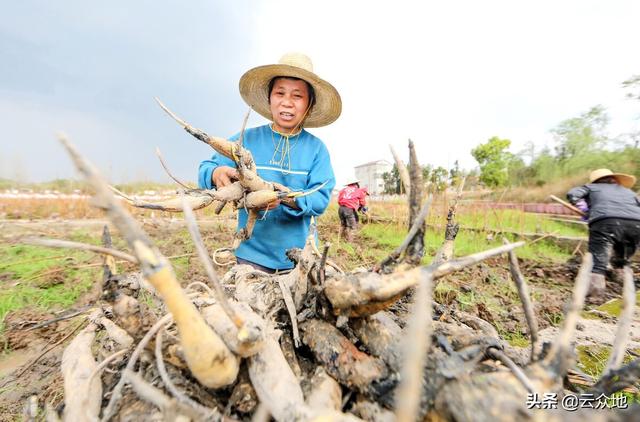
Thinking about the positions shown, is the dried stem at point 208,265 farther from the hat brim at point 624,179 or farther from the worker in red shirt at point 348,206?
the worker in red shirt at point 348,206

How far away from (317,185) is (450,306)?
100cm

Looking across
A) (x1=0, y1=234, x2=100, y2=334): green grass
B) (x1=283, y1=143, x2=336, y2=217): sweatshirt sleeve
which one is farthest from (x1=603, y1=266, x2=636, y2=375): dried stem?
(x1=0, y1=234, x2=100, y2=334): green grass

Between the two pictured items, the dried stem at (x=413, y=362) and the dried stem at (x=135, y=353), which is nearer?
the dried stem at (x=413, y=362)

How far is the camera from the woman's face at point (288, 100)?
175 cm

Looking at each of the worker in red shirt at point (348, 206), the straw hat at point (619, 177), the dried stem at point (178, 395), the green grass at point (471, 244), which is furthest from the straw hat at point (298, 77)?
the worker in red shirt at point (348, 206)

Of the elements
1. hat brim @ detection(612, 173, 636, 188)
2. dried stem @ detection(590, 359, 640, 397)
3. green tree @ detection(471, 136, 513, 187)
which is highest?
green tree @ detection(471, 136, 513, 187)

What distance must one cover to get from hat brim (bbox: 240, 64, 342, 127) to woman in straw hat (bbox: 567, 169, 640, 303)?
358 centimetres

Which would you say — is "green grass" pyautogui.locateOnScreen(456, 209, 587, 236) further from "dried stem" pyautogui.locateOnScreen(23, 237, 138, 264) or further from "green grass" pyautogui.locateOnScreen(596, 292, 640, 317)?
"dried stem" pyautogui.locateOnScreen(23, 237, 138, 264)

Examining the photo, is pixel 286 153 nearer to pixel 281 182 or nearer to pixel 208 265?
pixel 281 182

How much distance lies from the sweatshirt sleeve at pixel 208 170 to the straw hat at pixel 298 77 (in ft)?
1.38

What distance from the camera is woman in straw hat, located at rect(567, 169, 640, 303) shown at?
344cm

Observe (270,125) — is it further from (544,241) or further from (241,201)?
(544,241)

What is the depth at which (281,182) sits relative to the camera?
1.76m

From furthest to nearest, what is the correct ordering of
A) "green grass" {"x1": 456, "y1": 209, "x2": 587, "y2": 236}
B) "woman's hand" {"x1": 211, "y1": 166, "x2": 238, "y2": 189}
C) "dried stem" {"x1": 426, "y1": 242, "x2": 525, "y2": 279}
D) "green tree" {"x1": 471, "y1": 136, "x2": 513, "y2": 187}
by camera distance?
"green tree" {"x1": 471, "y1": 136, "x2": 513, "y2": 187} → "green grass" {"x1": 456, "y1": 209, "x2": 587, "y2": 236} → "woman's hand" {"x1": 211, "y1": 166, "x2": 238, "y2": 189} → "dried stem" {"x1": 426, "y1": 242, "x2": 525, "y2": 279}
